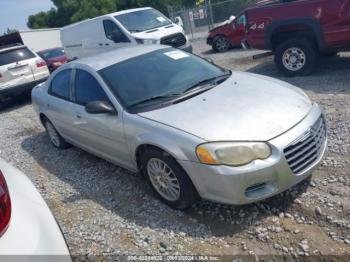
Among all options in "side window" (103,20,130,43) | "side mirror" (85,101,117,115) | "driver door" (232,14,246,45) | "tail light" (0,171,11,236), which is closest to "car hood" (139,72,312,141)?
"side mirror" (85,101,117,115)

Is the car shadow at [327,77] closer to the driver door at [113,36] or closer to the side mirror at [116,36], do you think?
the driver door at [113,36]

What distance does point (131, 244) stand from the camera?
3213mm

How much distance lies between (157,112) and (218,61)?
803 cm

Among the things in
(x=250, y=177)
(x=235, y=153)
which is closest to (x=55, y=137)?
(x=235, y=153)

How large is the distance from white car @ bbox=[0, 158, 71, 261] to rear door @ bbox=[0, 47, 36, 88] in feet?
28.6

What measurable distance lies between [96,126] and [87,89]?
0.52 meters

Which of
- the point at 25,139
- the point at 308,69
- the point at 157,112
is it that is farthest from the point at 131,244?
the point at 308,69

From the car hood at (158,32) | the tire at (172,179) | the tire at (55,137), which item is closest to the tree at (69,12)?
the car hood at (158,32)

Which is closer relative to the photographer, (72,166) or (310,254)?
(310,254)

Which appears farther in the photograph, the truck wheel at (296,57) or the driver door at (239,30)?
the driver door at (239,30)

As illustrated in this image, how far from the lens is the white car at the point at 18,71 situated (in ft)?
32.7

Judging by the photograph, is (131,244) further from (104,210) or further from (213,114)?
(213,114)

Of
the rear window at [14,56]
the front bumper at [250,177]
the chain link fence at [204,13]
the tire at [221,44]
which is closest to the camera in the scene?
the front bumper at [250,177]

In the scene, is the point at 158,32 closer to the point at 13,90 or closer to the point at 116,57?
the point at 13,90
